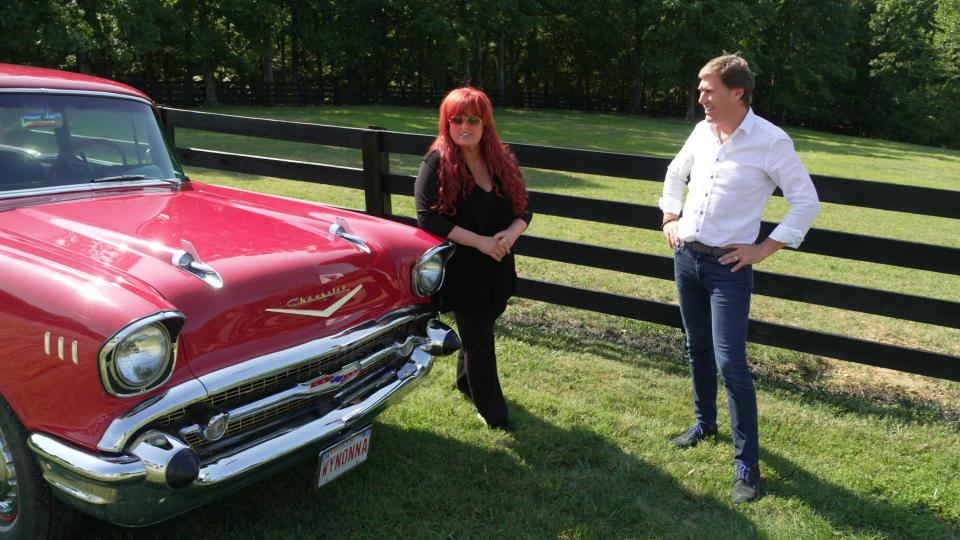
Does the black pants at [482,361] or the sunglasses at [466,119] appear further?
the black pants at [482,361]

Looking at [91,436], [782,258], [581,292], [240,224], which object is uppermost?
[240,224]

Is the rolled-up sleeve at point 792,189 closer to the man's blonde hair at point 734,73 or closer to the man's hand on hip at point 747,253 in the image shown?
the man's hand on hip at point 747,253

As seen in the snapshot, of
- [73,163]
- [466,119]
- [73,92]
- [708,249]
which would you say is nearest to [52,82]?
[73,92]

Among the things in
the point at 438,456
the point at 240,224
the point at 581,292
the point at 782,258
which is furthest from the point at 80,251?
the point at 782,258

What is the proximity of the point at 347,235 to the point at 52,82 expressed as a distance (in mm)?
1777

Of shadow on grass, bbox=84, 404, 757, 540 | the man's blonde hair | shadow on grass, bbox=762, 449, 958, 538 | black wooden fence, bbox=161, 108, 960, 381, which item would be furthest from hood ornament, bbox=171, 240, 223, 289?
black wooden fence, bbox=161, 108, 960, 381

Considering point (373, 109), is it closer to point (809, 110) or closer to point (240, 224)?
point (809, 110)

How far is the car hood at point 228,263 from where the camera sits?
2.63m

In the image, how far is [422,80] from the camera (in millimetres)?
48594

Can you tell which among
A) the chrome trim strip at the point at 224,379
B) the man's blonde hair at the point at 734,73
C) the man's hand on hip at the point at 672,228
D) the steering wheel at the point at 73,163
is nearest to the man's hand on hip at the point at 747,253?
the man's hand on hip at the point at 672,228

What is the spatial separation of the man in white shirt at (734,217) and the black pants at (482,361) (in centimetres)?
103

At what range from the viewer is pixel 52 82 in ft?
12.4

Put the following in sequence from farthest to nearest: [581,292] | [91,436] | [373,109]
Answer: [373,109], [581,292], [91,436]

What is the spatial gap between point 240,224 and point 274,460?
1204mm
